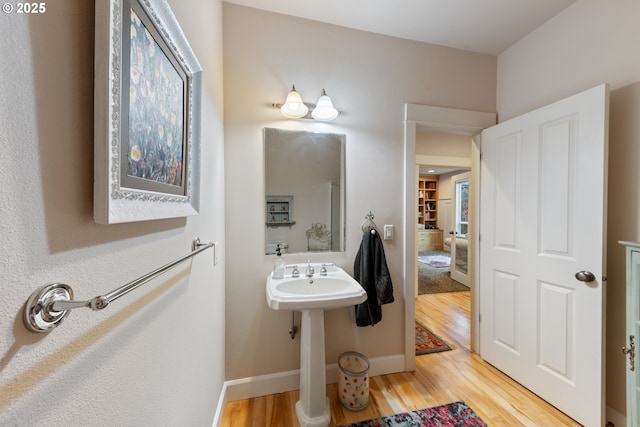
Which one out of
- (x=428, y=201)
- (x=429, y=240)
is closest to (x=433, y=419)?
(x=429, y=240)

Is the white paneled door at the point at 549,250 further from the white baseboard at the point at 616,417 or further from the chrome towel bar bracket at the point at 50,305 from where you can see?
the chrome towel bar bracket at the point at 50,305

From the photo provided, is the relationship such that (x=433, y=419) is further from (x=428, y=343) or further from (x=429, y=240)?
(x=429, y=240)

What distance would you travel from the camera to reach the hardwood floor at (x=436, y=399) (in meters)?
1.50

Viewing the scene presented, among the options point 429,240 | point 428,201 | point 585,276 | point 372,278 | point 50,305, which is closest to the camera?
point 50,305

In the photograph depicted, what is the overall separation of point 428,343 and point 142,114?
9.15ft

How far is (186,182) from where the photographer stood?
846 mm

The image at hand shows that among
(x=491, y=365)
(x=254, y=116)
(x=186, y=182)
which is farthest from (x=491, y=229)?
(x=186, y=182)

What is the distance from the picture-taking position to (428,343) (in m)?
2.38

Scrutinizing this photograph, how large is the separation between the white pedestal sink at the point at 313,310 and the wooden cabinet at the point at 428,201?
20.8 ft

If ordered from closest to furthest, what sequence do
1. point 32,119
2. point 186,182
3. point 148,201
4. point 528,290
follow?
point 32,119
point 148,201
point 186,182
point 528,290

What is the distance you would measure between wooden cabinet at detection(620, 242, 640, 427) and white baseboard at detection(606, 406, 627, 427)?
0.38 m

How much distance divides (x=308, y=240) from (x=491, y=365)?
1.87 metres

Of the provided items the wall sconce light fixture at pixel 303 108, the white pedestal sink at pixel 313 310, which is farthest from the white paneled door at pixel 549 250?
the wall sconce light fixture at pixel 303 108

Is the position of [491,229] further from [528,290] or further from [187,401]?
[187,401]
